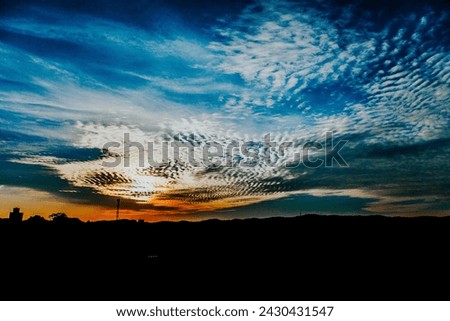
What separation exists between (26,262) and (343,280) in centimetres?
1276

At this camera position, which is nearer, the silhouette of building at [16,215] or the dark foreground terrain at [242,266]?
the dark foreground terrain at [242,266]

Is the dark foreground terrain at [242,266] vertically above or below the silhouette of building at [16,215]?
below

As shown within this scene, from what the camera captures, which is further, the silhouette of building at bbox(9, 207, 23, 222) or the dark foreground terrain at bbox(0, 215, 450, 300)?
the silhouette of building at bbox(9, 207, 23, 222)

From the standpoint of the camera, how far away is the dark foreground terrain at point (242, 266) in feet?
27.3

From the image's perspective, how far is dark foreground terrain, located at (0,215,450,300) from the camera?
833 cm

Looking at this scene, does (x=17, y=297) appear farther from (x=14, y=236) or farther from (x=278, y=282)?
(x=14, y=236)

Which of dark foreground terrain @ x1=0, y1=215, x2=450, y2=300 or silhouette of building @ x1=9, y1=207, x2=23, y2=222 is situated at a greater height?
silhouette of building @ x1=9, y1=207, x2=23, y2=222

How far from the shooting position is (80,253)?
46.6ft

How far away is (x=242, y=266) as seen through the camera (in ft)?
38.6

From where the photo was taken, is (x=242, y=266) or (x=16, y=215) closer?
(x=242, y=266)

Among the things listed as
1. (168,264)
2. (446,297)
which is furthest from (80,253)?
(446,297)
